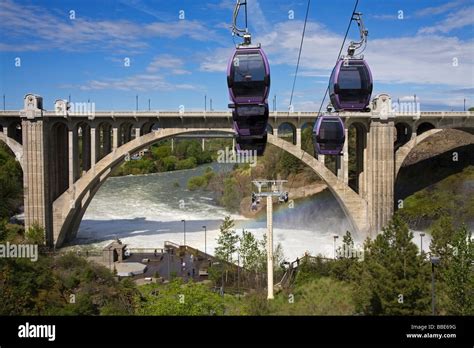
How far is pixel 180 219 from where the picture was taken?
3262 cm

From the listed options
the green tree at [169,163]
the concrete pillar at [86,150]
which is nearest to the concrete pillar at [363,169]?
the concrete pillar at [86,150]

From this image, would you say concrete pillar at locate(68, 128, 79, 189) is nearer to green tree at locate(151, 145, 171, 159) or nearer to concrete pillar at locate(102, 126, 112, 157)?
concrete pillar at locate(102, 126, 112, 157)

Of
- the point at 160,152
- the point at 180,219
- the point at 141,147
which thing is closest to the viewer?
the point at 141,147

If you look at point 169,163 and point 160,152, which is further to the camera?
point 160,152

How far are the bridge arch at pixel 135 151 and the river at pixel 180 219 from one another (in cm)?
157

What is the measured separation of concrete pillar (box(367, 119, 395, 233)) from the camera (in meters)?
20.8

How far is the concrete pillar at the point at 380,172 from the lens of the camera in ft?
68.2

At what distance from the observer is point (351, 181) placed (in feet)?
89.9

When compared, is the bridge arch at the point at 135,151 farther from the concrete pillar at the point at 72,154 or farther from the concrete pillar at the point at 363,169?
the concrete pillar at the point at 363,169

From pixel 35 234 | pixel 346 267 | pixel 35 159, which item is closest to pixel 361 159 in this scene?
pixel 346 267

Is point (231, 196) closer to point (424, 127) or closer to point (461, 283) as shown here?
point (424, 127)

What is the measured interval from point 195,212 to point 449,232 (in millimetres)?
23339

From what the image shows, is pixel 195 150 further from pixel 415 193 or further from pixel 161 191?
pixel 415 193

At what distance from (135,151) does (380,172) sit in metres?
11.1
